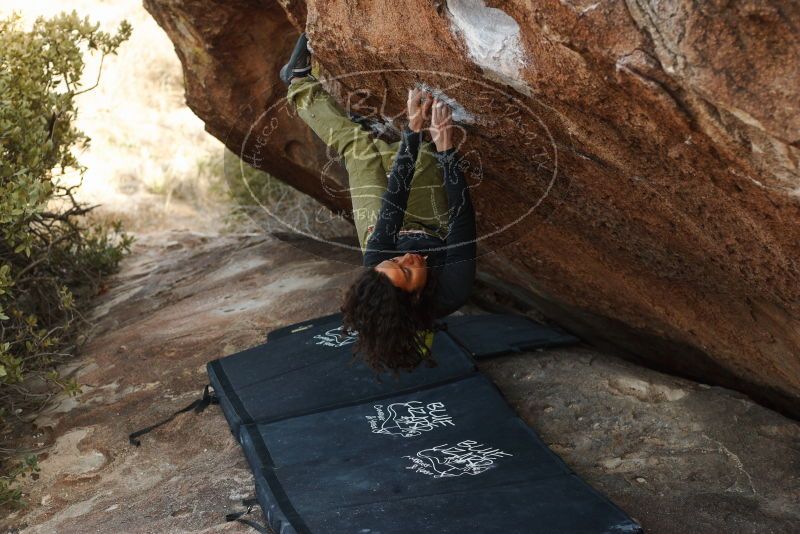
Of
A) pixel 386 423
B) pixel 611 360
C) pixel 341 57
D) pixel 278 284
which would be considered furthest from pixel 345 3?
pixel 278 284

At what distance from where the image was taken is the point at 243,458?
3.56m

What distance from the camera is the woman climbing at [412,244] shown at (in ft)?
9.74

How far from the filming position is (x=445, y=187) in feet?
10.3

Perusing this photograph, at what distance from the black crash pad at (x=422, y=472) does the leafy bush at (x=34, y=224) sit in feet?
4.22

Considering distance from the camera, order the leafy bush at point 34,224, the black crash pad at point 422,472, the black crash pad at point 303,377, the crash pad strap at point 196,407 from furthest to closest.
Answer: the leafy bush at point 34,224
the crash pad strap at point 196,407
the black crash pad at point 303,377
the black crash pad at point 422,472

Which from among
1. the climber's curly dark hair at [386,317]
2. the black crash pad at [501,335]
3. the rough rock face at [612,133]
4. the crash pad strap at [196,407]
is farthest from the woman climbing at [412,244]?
the crash pad strap at [196,407]

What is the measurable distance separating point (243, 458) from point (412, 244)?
115cm

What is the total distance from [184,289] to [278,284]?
819 mm

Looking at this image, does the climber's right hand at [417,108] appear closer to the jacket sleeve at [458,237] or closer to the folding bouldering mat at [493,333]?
the jacket sleeve at [458,237]

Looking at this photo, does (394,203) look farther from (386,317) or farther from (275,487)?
(275,487)

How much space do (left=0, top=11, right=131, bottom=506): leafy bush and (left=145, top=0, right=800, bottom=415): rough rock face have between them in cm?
91

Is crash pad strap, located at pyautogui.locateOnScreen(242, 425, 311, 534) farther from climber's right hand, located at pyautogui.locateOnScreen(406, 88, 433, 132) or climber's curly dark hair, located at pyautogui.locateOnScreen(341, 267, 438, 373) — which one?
climber's right hand, located at pyautogui.locateOnScreen(406, 88, 433, 132)

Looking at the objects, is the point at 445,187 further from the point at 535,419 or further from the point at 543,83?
the point at 535,419

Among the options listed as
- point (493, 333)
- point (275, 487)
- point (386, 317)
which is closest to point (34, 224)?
point (493, 333)
